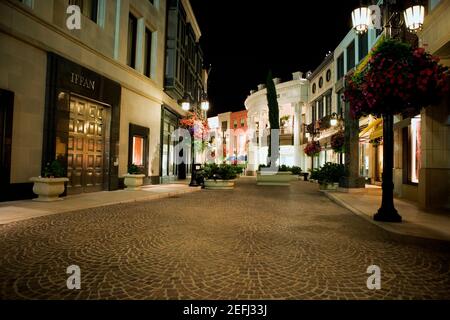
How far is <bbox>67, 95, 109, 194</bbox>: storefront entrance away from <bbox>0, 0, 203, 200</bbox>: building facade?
0.14ft

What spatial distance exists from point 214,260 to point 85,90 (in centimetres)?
1072

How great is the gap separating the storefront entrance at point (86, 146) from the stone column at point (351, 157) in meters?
12.6

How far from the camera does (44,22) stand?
976 centimetres

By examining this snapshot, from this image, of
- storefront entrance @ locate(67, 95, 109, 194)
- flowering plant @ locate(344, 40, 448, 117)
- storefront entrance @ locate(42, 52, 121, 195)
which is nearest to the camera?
flowering plant @ locate(344, 40, 448, 117)

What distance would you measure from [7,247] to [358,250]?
5466 millimetres

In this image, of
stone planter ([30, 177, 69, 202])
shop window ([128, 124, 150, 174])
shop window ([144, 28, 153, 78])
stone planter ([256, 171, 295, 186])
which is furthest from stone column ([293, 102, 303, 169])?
stone planter ([30, 177, 69, 202])

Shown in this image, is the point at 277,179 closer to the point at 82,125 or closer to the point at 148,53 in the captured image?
the point at 148,53

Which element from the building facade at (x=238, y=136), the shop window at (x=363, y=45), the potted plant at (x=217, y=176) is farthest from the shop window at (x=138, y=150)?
the building facade at (x=238, y=136)

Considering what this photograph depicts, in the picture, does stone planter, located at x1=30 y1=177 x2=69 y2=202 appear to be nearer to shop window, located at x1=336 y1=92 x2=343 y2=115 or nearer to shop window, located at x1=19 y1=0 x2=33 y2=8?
shop window, located at x1=19 y1=0 x2=33 y2=8

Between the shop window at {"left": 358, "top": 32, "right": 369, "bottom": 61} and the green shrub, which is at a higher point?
the shop window at {"left": 358, "top": 32, "right": 369, "bottom": 61}

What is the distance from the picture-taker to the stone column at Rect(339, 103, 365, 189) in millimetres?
14859

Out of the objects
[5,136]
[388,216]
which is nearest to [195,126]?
[5,136]

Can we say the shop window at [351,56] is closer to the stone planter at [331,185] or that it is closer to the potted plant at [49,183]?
the stone planter at [331,185]

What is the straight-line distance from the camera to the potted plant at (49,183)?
896 cm
